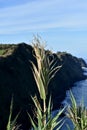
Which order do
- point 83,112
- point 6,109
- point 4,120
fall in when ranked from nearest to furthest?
point 83,112 → point 4,120 → point 6,109

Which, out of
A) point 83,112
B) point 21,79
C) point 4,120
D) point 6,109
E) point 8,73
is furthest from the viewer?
point 21,79

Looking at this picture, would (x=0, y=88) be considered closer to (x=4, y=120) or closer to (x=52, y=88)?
(x=4, y=120)

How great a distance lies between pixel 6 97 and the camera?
4139 inches

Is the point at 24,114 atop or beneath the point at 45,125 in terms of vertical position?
beneath

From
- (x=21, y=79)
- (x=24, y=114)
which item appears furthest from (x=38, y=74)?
(x=21, y=79)

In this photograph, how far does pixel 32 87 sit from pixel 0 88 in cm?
2576

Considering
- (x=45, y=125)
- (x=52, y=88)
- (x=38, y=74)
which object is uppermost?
(x=38, y=74)

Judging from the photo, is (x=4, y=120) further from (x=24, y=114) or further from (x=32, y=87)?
(x=32, y=87)

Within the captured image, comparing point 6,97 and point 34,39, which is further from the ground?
point 34,39

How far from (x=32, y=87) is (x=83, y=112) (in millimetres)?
114345

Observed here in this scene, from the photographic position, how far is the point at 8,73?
394 ft

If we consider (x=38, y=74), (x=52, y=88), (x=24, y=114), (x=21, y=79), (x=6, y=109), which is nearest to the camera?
(x=38, y=74)

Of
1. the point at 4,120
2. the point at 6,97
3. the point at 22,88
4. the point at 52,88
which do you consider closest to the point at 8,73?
the point at 22,88

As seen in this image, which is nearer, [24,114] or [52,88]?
[24,114]
